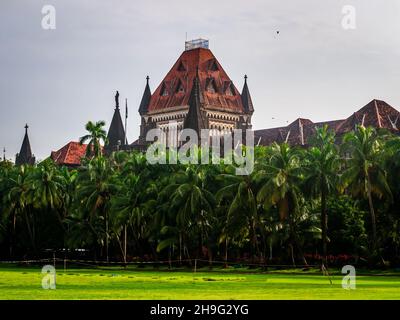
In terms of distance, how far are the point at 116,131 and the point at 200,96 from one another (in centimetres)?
1519

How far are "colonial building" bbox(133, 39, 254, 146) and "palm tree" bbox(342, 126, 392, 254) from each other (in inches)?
2559

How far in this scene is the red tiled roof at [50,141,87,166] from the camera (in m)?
117

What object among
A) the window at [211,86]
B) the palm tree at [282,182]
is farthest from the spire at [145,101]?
the palm tree at [282,182]

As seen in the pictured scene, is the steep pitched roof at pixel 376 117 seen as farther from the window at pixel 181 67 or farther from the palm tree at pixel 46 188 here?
the palm tree at pixel 46 188

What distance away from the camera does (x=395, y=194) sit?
2244 inches

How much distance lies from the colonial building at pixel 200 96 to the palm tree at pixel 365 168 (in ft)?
213

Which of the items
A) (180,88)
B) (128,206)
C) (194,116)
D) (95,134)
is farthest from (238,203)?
(180,88)

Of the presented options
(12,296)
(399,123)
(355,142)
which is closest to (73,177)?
(355,142)

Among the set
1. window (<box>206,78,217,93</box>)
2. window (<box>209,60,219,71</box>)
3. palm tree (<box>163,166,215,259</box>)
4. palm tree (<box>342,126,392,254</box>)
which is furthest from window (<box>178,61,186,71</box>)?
palm tree (<box>342,126,392,254</box>)

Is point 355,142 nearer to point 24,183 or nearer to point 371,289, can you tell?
point 371,289

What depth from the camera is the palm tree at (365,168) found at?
5509 cm

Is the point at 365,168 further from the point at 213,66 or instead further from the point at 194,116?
the point at 213,66

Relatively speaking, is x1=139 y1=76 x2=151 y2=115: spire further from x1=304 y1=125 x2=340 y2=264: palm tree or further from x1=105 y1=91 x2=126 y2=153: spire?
x1=304 y1=125 x2=340 y2=264: palm tree
